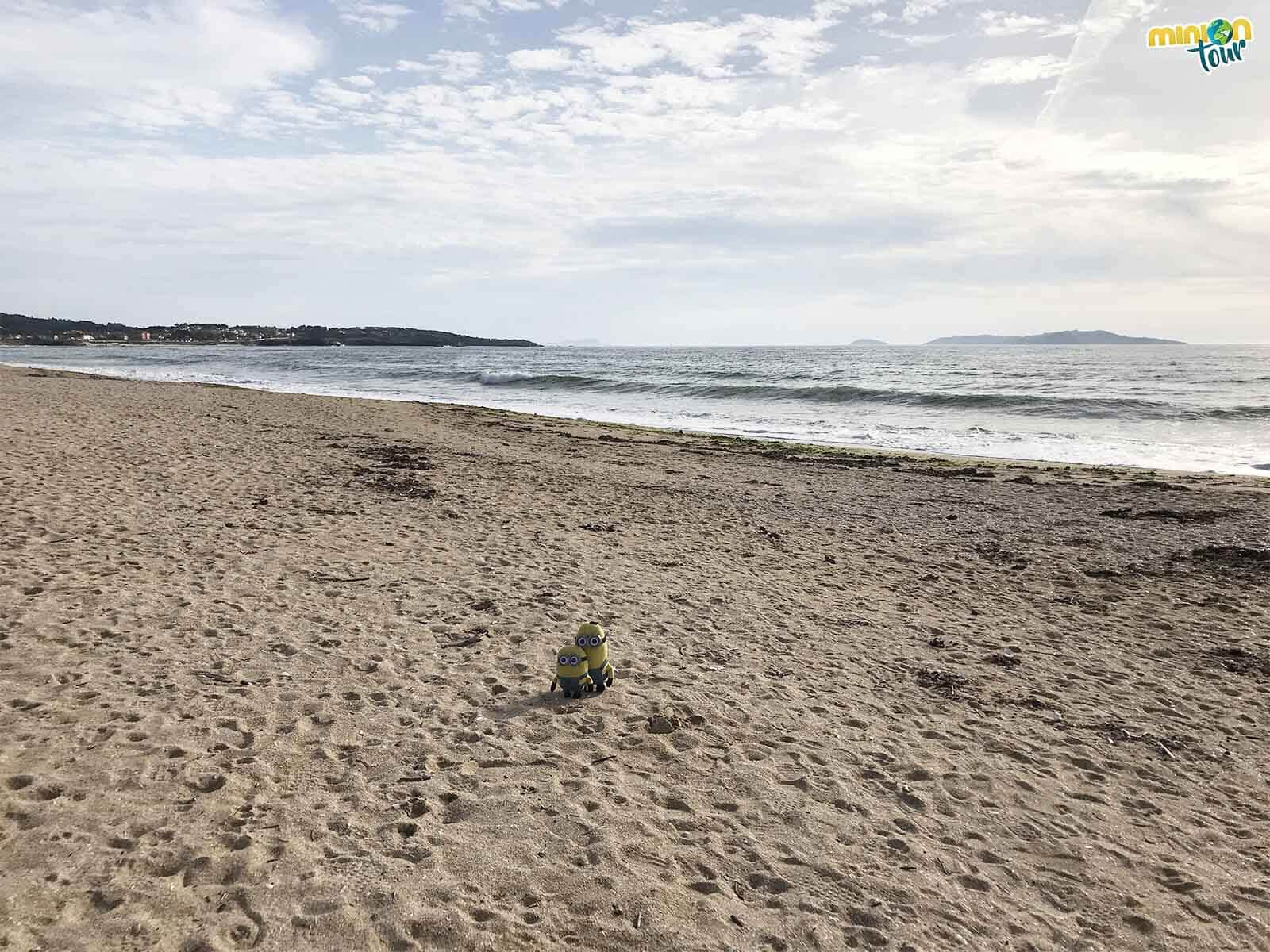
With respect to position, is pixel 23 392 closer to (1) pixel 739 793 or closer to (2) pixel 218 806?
(2) pixel 218 806

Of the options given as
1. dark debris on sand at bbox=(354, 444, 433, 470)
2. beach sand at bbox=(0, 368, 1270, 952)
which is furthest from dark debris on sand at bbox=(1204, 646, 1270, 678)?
dark debris on sand at bbox=(354, 444, 433, 470)

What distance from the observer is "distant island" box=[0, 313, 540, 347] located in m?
105

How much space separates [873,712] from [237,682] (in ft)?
14.3

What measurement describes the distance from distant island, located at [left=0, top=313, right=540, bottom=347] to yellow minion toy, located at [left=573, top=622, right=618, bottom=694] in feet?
386

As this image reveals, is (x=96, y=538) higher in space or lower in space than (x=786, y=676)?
higher

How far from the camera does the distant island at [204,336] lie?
346 ft

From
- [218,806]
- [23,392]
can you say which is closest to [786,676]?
[218,806]

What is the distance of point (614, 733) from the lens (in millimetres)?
4840

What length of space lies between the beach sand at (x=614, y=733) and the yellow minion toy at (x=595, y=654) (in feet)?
0.55

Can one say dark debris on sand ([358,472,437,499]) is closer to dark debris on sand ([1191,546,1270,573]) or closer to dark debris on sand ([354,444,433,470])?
dark debris on sand ([354,444,433,470])

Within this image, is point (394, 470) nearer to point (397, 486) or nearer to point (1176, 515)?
point (397, 486)

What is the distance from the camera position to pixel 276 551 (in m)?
8.01

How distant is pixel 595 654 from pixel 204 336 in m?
142

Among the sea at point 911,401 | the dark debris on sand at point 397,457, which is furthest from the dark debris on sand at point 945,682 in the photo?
the sea at point 911,401
